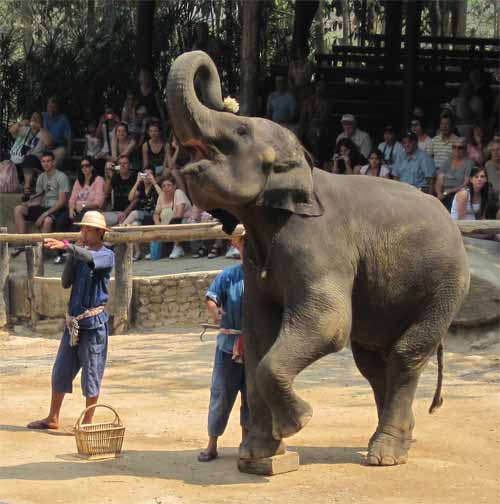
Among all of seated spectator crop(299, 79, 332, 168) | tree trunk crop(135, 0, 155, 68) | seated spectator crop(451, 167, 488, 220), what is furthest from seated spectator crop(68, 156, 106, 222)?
seated spectator crop(451, 167, 488, 220)

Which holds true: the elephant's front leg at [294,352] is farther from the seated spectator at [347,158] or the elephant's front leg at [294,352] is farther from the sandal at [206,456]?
the seated spectator at [347,158]

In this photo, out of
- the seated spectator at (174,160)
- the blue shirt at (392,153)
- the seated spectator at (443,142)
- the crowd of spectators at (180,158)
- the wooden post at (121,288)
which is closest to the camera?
the wooden post at (121,288)

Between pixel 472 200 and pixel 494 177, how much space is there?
0.54m

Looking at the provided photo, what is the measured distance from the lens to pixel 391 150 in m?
15.6

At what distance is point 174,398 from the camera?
1012 centimetres

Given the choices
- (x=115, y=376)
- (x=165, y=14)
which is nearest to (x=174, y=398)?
(x=115, y=376)

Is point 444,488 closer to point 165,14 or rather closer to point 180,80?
point 180,80

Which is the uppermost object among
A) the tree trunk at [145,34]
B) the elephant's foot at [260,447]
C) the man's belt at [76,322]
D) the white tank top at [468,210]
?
the tree trunk at [145,34]

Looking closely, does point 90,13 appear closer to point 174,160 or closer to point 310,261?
point 174,160

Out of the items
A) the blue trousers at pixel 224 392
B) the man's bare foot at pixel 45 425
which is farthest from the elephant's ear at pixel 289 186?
the man's bare foot at pixel 45 425

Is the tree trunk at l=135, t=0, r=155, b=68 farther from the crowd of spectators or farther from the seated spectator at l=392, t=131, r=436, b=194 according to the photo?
the seated spectator at l=392, t=131, r=436, b=194

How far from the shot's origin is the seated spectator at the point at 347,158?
1554cm

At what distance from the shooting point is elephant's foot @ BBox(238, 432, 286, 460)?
7.11 meters

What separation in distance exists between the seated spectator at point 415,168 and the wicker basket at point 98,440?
765 cm
